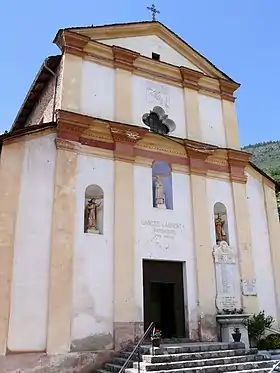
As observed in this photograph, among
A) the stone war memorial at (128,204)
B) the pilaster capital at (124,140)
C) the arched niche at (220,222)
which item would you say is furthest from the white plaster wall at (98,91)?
the arched niche at (220,222)

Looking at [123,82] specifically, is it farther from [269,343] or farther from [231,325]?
[269,343]

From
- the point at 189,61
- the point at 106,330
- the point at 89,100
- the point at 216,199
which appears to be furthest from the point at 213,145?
the point at 106,330

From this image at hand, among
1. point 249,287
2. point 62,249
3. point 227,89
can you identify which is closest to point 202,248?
point 249,287

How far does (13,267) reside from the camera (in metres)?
9.77

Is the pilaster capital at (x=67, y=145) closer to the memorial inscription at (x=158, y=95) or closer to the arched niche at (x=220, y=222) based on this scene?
the memorial inscription at (x=158, y=95)

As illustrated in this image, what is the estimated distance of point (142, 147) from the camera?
502 inches

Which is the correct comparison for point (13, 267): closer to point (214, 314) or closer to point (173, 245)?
point (173, 245)

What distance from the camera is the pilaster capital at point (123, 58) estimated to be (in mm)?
13312

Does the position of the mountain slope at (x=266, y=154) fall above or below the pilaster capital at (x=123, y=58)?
above

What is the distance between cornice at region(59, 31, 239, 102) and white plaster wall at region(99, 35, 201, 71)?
45 centimetres

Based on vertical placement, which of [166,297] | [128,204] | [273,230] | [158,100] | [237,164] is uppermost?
[158,100]

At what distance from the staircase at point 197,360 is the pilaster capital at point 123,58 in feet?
28.1

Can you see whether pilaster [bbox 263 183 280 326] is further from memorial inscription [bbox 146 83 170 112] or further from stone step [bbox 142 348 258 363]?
memorial inscription [bbox 146 83 170 112]

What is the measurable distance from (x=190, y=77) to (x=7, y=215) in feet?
27.1
